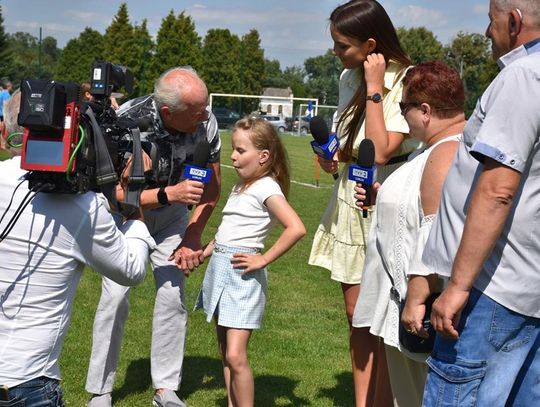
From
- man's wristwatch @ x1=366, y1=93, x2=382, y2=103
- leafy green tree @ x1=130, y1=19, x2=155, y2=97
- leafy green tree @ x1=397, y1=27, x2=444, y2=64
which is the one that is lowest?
man's wristwatch @ x1=366, y1=93, x2=382, y2=103

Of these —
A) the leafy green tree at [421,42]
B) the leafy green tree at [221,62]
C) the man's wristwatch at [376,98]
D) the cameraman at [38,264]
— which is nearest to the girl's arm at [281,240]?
the man's wristwatch at [376,98]

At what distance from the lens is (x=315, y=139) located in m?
4.40

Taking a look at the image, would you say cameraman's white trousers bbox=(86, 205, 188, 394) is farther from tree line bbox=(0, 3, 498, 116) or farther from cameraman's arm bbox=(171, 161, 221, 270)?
tree line bbox=(0, 3, 498, 116)

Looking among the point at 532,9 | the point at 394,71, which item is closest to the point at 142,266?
the point at 532,9

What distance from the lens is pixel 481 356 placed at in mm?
2854

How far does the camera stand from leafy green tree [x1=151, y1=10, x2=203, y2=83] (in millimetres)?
56156

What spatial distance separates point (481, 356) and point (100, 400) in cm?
290

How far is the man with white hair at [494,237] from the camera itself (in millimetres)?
2654

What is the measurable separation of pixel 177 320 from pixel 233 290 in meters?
0.95

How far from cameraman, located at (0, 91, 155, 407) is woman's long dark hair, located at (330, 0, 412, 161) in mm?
1990

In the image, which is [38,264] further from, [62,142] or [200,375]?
[200,375]

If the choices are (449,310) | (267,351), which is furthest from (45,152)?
(267,351)

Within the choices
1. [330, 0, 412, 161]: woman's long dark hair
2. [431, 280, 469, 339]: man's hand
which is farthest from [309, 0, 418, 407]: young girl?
[431, 280, 469, 339]: man's hand

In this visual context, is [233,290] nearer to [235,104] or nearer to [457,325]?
[457,325]
